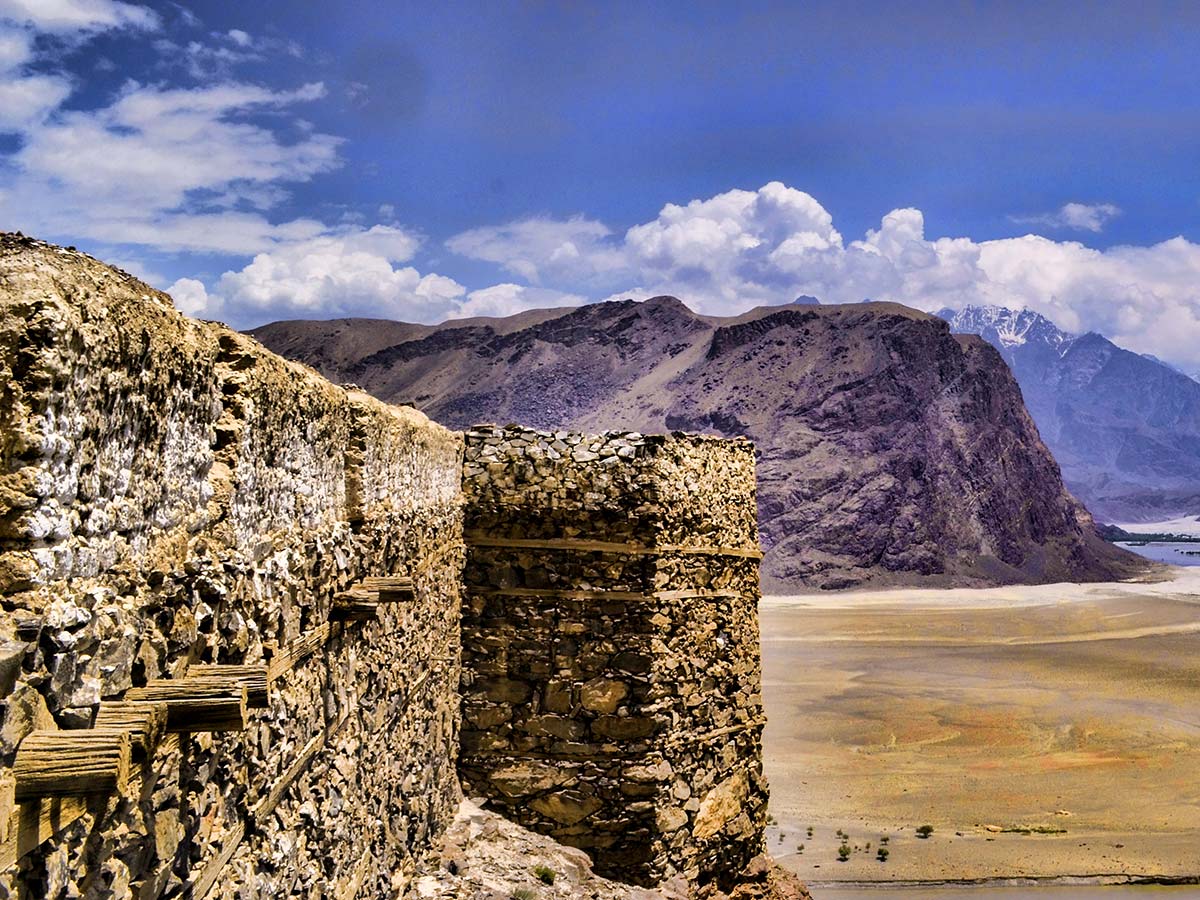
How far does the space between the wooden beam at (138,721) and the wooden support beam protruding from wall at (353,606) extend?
79.5 inches

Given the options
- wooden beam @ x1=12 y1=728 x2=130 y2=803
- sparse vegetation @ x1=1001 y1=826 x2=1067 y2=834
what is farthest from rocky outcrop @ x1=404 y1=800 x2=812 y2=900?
sparse vegetation @ x1=1001 y1=826 x2=1067 y2=834

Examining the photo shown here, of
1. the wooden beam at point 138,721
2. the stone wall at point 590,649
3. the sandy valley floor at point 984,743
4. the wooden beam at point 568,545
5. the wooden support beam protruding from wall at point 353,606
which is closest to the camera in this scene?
the wooden beam at point 138,721

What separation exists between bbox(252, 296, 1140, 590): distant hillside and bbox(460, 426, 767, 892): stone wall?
50424 millimetres

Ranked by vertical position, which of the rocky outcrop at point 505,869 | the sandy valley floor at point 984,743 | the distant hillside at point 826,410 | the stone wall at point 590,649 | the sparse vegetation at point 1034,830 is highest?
the distant hillside at point 826,410

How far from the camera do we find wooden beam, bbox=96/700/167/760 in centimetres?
263

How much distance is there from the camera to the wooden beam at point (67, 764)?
89.2 inches

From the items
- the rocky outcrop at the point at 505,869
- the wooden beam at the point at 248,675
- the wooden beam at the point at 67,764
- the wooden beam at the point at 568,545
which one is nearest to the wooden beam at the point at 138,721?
the wooden beam at the point at 67,764

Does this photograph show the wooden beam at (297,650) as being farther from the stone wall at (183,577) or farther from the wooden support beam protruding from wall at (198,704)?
the wooden support beam protruding from wall at (198,704)

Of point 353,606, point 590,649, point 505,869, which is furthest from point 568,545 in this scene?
point 353,606

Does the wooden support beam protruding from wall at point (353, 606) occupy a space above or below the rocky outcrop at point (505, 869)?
above

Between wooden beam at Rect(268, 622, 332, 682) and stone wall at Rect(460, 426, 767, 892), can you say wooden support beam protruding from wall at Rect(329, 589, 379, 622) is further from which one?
stone wall at Rect(460, 426, 767, 892)

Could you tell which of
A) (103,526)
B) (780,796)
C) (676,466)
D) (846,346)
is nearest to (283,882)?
(103,526)

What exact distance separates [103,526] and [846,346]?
72048mm

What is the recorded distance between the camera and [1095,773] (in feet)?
78.5
